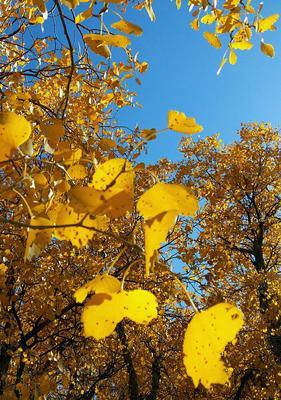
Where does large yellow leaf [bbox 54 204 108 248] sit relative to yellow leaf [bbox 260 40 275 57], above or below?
below

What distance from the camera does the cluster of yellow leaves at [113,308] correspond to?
0.69m

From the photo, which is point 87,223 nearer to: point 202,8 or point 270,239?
point 202,8

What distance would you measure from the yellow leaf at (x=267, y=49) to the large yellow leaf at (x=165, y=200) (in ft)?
4.57

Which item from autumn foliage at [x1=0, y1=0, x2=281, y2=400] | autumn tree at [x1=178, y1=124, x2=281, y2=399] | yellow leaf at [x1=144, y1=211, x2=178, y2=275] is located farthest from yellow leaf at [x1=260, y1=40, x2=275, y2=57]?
autumn tree at [x1=178, y1=124, x2=281, y2=399]

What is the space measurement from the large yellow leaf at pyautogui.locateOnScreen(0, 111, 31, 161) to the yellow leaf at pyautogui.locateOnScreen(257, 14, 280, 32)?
140cm

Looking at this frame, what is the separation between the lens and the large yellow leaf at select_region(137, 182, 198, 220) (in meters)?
0.64

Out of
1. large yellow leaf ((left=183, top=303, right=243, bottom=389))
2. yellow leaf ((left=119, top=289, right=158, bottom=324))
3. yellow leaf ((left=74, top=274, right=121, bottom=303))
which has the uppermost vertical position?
yellow leaf ((left=74, top=274, right=121, bottom=303))

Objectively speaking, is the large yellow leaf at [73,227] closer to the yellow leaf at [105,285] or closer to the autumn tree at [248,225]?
the yellow leaf at [105,285]

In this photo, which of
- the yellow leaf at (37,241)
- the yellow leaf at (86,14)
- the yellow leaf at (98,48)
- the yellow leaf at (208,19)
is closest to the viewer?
the yellow leaf at (37,241)

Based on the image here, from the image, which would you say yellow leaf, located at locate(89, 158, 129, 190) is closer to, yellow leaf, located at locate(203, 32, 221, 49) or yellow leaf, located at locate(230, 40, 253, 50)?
yellow leaf, located at locate(203, 32, 221, 49)

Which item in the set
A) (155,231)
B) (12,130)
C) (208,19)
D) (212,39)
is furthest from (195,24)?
(155,231)

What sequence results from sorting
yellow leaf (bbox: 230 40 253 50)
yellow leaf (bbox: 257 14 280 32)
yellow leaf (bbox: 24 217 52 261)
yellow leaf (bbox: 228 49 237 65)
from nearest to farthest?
yellow leaf (bbox: 24 217 52 261)
yellow leaf (bbox: 257 14 280 32)
yellow leaf (bbox: 230 40 253 50)
yellow leaf (bbox: 228 49 237 65)

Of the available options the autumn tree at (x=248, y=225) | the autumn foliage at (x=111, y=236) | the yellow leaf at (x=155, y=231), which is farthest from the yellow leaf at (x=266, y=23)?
the autumn tree at (x=248, y=225)

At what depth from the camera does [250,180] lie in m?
13.8
